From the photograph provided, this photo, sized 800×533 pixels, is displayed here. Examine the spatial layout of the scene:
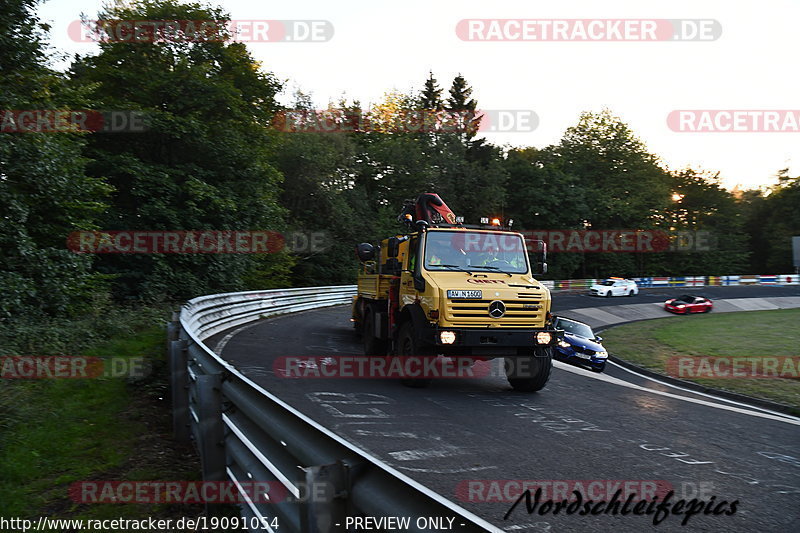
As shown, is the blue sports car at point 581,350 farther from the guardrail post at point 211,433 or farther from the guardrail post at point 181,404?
the guardrail post at point 211,433

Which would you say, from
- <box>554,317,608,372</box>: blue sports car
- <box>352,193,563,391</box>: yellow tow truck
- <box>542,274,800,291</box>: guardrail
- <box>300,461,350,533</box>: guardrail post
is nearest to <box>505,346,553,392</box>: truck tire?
<box>352,193,563,391</box>: yellow tow truck

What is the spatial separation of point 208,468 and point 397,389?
629cm

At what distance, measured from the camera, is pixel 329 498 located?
244 centimetres

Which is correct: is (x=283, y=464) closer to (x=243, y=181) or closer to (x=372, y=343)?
(x=372, y=343)

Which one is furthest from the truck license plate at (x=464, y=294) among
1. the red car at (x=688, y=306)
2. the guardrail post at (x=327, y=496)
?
the red car at (x=688, y=306)

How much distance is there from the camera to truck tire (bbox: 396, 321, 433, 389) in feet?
33.4

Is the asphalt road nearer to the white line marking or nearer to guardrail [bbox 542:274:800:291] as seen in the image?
the white line marking

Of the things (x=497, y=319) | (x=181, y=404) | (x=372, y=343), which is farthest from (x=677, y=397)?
(x=181, y=404)

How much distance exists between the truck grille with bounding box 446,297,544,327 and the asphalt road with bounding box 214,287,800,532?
51.9 inches

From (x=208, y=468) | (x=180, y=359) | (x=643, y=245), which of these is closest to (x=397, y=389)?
(x=180, y=359)

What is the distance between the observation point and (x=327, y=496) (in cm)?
243

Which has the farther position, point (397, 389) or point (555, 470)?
point (397, 389)

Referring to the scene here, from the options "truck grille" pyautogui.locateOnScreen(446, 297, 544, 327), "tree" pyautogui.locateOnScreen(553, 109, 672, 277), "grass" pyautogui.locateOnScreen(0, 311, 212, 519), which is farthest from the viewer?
"tree" pyautogui.locateOnScreen(553, 109, 672, 277)

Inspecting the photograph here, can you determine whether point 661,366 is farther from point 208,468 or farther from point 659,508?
point 208,468
